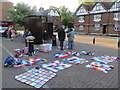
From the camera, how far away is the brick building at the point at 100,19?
29.1 meters

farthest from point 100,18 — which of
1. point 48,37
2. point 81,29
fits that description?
point 48,37

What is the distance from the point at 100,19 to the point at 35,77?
103ft

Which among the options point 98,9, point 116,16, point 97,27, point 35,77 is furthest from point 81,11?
point 35,77

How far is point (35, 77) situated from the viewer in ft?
14.7

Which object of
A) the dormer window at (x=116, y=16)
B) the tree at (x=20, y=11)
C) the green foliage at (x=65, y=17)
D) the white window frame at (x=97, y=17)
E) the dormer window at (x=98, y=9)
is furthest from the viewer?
the green foliage at (x=65, y=17)

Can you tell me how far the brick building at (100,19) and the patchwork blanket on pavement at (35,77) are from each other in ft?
93.5

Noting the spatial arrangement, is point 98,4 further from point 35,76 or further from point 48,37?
point 35,76

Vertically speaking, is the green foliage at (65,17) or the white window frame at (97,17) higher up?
the green foliage at (65,17)

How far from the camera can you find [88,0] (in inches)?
2003

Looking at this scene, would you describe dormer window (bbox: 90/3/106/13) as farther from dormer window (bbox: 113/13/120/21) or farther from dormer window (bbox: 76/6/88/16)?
dormer window (bbox: 113/13/120/21)

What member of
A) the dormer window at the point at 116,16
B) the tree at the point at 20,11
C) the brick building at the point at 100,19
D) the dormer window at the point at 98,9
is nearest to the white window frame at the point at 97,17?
the brick building at the point at 100,19

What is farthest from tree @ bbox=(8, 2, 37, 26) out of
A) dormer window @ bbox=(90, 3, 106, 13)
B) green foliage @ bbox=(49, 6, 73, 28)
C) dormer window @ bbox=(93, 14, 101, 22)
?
green foliage @ bbox=(49, 6, 73, 28)

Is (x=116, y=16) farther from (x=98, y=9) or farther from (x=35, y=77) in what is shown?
(x=35, y=77)

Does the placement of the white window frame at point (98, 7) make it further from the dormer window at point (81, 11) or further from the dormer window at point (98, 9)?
the dormer window at point (81, 11)
